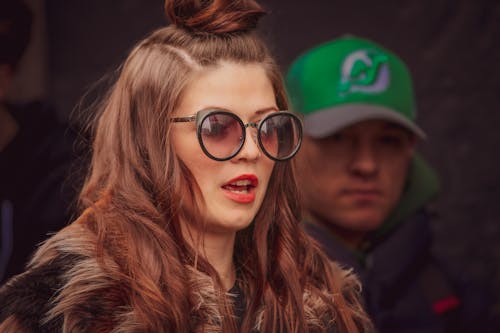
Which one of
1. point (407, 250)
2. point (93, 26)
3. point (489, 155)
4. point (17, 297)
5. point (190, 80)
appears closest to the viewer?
point (17, 297)

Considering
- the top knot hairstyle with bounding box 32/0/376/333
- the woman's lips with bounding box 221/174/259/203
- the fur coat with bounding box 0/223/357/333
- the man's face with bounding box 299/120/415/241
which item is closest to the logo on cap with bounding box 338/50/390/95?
the man's face with bounding box 299/120/415/241

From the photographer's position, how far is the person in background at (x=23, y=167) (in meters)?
2.48

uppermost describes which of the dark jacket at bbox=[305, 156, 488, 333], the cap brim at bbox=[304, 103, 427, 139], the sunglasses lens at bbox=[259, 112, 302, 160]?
the sunglasses lens at bbox=[259, 112, 302, 160]

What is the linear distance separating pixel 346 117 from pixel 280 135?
845 millimetres

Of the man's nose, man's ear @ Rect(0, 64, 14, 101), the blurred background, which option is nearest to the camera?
man's ear @ Rect(0, 64, 14, 101)

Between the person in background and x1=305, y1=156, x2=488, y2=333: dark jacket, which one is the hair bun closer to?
the person in background

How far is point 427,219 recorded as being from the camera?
2.96 metres

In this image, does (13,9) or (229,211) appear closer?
(229,211)

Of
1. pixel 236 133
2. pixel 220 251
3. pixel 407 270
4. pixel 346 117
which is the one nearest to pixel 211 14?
pixel 236 133

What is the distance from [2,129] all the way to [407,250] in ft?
4.66

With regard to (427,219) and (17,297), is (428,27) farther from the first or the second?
(17,297)

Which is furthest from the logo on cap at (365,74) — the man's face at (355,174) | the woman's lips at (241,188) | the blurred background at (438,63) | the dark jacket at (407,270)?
the woman's lips at (241,188)

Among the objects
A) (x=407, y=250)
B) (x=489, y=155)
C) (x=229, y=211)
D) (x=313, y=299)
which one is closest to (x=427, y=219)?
(x=407, y=250)

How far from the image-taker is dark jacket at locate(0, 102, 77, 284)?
247 cm
